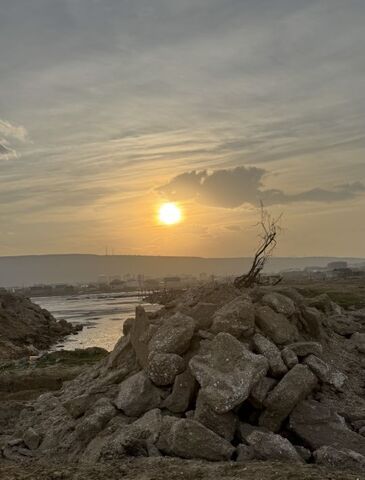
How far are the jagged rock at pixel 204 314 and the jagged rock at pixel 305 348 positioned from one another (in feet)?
7.46

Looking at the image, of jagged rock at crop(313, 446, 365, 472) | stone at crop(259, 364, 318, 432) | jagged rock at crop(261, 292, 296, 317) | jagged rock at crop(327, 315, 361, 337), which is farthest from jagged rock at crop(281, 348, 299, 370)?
jagged rock at crop(327, 315, 361, 337)

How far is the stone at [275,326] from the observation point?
13469mm

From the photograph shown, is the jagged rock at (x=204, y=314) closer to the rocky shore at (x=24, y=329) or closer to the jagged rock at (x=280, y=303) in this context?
the jagged rock at (x=280, y=303)

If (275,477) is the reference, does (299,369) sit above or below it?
above

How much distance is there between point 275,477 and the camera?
833 cm

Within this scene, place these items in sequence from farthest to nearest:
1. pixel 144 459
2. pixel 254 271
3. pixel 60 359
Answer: pixel 60 359 < pixel 254 271 < pixel 144 459

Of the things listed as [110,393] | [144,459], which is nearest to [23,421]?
[110,393]

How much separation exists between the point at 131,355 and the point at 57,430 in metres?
3.21

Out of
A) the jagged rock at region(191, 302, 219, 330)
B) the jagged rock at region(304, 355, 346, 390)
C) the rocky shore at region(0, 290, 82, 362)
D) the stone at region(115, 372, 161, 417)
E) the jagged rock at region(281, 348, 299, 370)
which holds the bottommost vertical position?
the rocky shore at region(0, 290, 82, 362)

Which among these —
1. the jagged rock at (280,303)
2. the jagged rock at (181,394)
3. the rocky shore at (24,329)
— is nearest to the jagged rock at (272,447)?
the jagged rock at (181,394)

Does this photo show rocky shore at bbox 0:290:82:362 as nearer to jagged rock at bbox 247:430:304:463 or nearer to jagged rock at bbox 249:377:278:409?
jagged rock at bbox 249:377:278:409

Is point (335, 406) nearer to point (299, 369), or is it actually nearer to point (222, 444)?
point (299, 369)

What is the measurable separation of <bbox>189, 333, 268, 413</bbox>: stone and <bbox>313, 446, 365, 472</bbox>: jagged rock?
191 centimetres

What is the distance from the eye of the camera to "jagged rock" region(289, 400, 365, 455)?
1023cm
